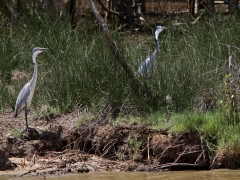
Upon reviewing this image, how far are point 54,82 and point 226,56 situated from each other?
2.62 metres

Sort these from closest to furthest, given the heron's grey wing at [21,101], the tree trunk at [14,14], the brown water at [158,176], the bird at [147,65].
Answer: the brown water at [158,176], the heron's grey wing at [21,101], the bird at [147,65], the tree trunk at [14,14]

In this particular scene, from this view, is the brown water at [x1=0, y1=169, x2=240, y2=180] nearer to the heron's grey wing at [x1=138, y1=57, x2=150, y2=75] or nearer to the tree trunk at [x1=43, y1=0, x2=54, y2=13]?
the heron's grey wing at [x1=138, y1=57, x2=150, y2=75]

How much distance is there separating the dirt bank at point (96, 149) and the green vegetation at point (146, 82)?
0.17 metres

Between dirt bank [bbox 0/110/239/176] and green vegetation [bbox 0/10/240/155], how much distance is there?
0.57 ft

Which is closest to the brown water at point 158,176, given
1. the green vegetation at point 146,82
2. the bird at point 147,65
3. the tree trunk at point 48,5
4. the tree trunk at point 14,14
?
the green vegetation at point 146,82

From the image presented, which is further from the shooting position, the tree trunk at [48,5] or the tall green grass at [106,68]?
the tree trunk at [48,5]

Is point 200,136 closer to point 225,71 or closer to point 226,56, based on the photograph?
point 225,71

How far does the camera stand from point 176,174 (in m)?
7.25

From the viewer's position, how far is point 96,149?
25.8ft

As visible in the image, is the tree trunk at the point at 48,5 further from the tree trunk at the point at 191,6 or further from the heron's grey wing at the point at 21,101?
the tree trunk at the point at 191,6

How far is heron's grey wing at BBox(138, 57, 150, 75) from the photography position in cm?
884

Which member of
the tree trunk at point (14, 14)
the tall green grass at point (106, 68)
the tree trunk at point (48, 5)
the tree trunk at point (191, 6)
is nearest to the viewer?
the tall green grass at point (106, 68)

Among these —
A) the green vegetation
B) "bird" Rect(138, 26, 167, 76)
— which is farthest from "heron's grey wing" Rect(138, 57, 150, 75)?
the green vegetation

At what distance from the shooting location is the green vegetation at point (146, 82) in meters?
7.61
